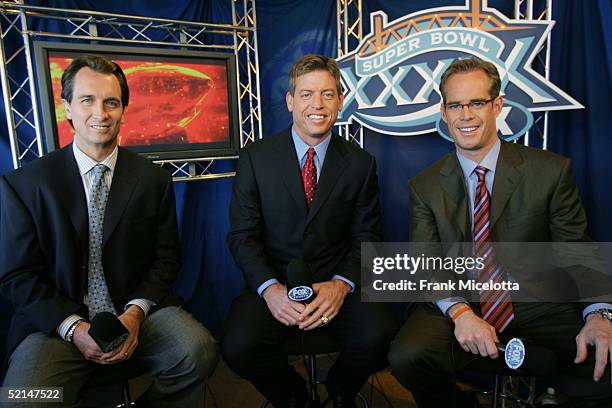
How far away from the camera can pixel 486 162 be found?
2209mm

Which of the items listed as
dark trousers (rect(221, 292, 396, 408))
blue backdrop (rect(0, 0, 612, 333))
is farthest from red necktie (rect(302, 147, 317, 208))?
blue backdrop (rect(0, 0, 612, 333))

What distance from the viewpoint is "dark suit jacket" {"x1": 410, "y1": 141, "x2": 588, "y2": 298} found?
81.4 inches

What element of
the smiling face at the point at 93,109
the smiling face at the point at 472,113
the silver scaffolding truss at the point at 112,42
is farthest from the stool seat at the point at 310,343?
the silver scaffolding truss at the point at 112,42

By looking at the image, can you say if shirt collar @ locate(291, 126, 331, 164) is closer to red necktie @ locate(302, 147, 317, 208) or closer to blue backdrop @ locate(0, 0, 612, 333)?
red necktie @ locate(302, 147, 317, 208)

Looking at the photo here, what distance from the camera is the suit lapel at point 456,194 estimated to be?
86.0 inches

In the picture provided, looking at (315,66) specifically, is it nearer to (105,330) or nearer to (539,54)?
(539,54)

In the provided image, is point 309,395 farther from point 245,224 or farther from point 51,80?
point 51,80

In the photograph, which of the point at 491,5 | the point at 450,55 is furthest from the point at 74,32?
the point at 491,5

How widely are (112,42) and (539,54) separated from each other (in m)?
2.95

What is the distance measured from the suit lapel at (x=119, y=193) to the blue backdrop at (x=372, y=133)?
4.43 ft

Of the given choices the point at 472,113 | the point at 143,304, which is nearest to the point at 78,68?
the point at 143,304

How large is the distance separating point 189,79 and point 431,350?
253 cm

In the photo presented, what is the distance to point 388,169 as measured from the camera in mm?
3420

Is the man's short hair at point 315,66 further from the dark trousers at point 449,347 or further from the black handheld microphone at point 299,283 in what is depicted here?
the dark trousers at point 449,347
